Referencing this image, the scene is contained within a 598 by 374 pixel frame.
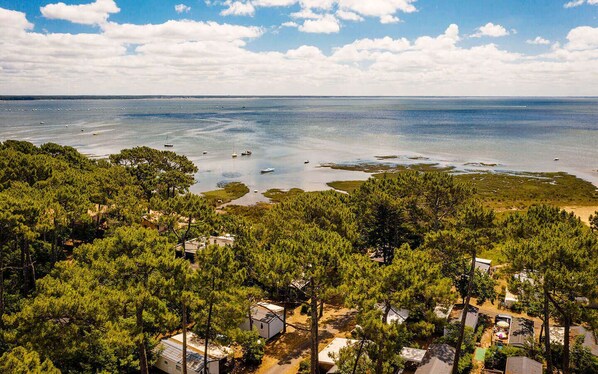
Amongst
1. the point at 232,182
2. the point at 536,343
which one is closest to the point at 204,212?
the point at 536,343

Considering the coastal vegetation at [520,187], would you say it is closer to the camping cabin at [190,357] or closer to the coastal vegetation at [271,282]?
the coastal vegetation at [271,282]

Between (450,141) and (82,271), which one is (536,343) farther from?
(450,141)

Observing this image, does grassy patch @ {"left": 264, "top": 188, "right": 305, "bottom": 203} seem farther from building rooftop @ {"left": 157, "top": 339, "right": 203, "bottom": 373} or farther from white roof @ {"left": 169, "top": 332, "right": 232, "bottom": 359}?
building rooftop @ {"left": 157, "top": 339, "right": 203, "bottom": 373}

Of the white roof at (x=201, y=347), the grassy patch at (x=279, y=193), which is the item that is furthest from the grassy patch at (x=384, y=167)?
the white roof at (x=201, y=347)

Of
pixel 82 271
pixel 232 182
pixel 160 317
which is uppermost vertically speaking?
pixel 82 271

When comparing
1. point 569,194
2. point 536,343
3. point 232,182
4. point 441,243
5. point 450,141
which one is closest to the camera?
point 441,243
